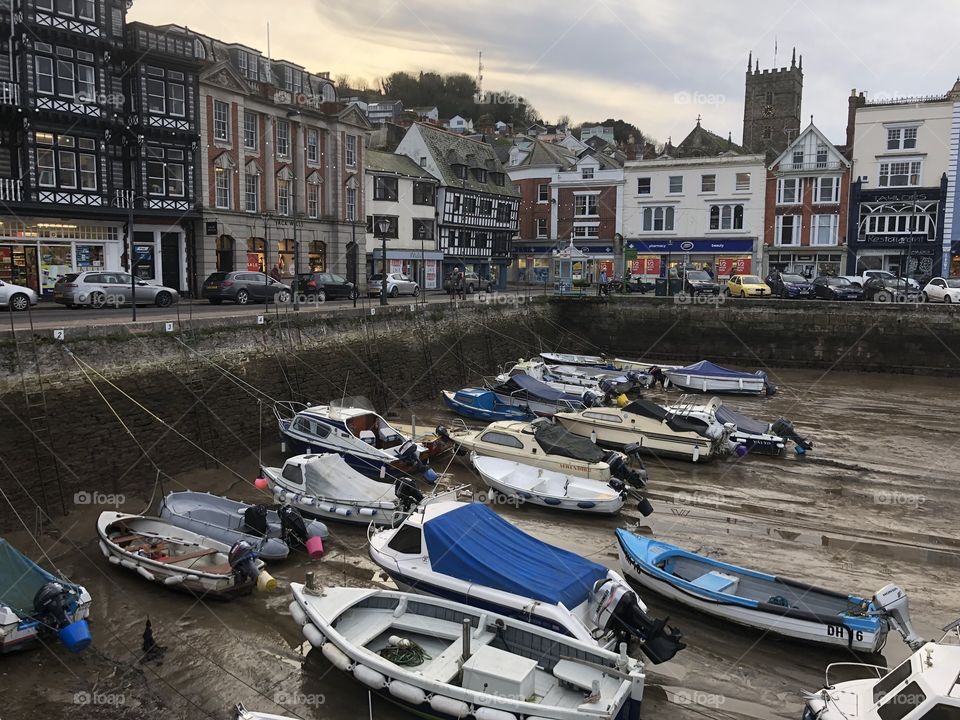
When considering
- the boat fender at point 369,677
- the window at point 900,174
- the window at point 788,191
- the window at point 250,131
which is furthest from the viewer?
the window at point 788,191

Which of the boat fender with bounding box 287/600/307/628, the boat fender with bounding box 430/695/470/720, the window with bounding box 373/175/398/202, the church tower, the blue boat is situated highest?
the church tower

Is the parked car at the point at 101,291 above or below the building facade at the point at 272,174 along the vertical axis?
below

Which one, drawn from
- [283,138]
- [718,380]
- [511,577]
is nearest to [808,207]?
[718,380]

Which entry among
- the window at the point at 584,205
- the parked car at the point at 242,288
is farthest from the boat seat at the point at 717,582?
the window at the point at 584,205

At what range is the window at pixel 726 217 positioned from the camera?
4844 centimetres

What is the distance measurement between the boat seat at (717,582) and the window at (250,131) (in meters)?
30.6

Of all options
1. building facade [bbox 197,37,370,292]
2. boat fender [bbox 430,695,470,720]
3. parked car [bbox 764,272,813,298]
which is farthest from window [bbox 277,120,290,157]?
boat fender [bbox 430,695,470,720]

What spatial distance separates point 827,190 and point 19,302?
43743mm

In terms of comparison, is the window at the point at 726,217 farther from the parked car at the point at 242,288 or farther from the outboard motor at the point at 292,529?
the outboard motor at the point at 292,529

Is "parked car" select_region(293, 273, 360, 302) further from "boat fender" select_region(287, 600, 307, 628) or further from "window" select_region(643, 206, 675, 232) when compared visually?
"window" select_region(643, 206, 675, 232)

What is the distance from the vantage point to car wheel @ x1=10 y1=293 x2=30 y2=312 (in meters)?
21.9

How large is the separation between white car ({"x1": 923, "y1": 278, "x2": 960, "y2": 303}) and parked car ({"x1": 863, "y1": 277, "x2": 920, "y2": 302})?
50 centimetres

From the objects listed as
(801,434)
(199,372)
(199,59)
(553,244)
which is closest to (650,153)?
(553,244)

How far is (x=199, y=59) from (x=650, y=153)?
115ft
